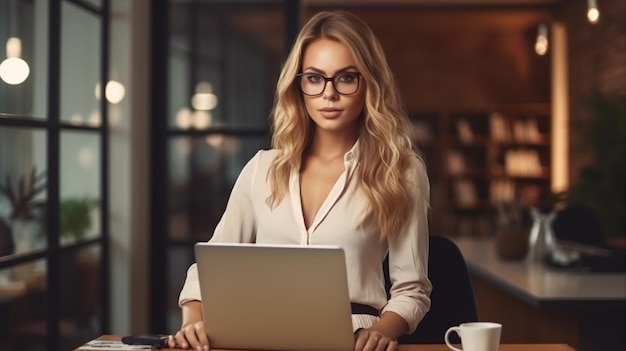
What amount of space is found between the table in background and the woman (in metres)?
1.32

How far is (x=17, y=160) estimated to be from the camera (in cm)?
391

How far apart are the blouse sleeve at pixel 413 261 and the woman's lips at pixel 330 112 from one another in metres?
0.24

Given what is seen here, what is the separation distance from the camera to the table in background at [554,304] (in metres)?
3.40

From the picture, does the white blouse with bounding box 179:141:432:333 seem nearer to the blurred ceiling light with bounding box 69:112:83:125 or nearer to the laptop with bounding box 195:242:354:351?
the laptop with bounding box 195:242:354:351

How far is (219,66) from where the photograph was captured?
538 centimetres

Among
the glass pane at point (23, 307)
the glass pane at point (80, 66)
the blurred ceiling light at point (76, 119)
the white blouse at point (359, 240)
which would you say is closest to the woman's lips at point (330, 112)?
the white blouse at point (359, 240)

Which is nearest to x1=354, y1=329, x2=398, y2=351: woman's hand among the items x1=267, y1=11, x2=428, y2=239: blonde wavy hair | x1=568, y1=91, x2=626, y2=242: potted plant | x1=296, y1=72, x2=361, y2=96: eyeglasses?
x1=267, y1=11, x2=428, y2=239: blonde wavy hair

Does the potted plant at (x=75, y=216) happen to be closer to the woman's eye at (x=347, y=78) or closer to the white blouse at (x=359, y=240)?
the white blouse at (x=359, y=240)

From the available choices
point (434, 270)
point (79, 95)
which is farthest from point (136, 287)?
point (434, 270)

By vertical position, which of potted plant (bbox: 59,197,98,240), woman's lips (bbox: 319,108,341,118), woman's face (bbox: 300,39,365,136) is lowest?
potted plant (bbox: 59,197,98,240)

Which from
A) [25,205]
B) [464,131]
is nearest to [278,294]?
[25,205]

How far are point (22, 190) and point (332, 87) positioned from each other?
2226 millimetres

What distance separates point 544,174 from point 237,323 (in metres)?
9.04

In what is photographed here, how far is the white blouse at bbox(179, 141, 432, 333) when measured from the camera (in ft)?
7.17
